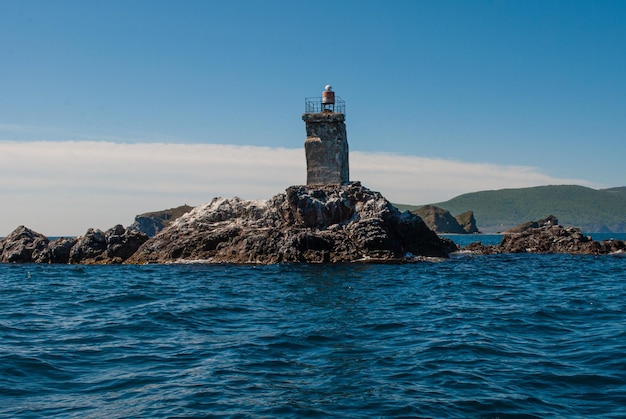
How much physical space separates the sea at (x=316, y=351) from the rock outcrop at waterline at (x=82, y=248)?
61.2ft

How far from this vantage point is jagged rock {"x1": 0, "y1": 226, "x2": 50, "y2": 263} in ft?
153

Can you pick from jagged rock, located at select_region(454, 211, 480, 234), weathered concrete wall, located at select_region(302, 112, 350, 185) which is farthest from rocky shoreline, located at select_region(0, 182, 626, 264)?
jagged rock, located at select_region(454, 211, 480, 234)

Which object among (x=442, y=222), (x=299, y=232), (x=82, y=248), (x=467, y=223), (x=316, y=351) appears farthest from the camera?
(x=467, y=223)

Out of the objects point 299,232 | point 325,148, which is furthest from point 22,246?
point 325,148

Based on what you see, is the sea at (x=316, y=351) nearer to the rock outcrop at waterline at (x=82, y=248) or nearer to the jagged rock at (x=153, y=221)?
the rock outcrop at waterline at (x=82, y=248)

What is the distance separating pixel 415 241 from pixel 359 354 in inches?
1280

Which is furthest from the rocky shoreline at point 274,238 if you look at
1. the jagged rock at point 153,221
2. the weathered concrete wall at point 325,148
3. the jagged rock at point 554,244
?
the jagged rock at point 153,221

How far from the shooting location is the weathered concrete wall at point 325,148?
154ft

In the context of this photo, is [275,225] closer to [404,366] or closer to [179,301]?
[179,301]


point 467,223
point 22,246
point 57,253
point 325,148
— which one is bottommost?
point 57,253

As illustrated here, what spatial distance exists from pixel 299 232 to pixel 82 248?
1814 centimetres

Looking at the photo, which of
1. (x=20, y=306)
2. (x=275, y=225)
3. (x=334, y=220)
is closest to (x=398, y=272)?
(x=334, y=220)

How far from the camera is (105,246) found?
46281mm

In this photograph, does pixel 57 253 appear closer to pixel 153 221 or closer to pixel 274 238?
pixel 274 238
